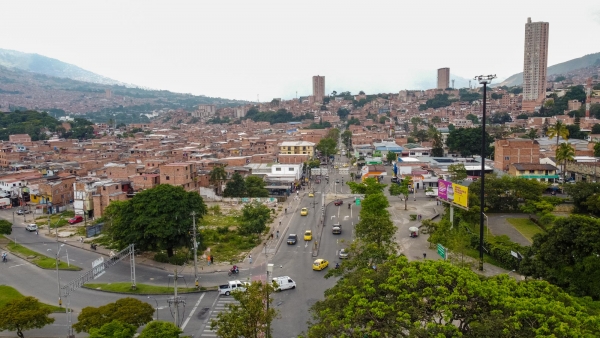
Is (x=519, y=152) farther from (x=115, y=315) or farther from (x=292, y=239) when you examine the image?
(x=115, y=315)

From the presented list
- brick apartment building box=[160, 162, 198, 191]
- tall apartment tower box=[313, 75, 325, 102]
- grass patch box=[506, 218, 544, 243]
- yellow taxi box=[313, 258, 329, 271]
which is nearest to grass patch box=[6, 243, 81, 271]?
yellow taxi box=[313, 258, 329, 271]

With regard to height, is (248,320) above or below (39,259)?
above

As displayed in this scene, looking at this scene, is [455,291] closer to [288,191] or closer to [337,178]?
[288,191]

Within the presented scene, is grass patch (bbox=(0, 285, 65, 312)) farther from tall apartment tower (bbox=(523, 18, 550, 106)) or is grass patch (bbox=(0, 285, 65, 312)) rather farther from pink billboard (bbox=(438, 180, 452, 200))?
tall apartment tower (bbox=(523, 18, 550, 106))

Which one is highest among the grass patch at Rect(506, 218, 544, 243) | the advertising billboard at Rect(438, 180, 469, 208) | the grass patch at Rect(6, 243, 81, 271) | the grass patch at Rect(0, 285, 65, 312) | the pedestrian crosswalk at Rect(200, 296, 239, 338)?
the advertising billboard at Rect(438, 180, 469, 208)

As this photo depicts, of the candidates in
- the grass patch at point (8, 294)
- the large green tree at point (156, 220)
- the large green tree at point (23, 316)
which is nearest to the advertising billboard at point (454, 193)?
the large green tree at point (156, 220)

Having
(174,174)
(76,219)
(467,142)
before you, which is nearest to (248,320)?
(76,219)
